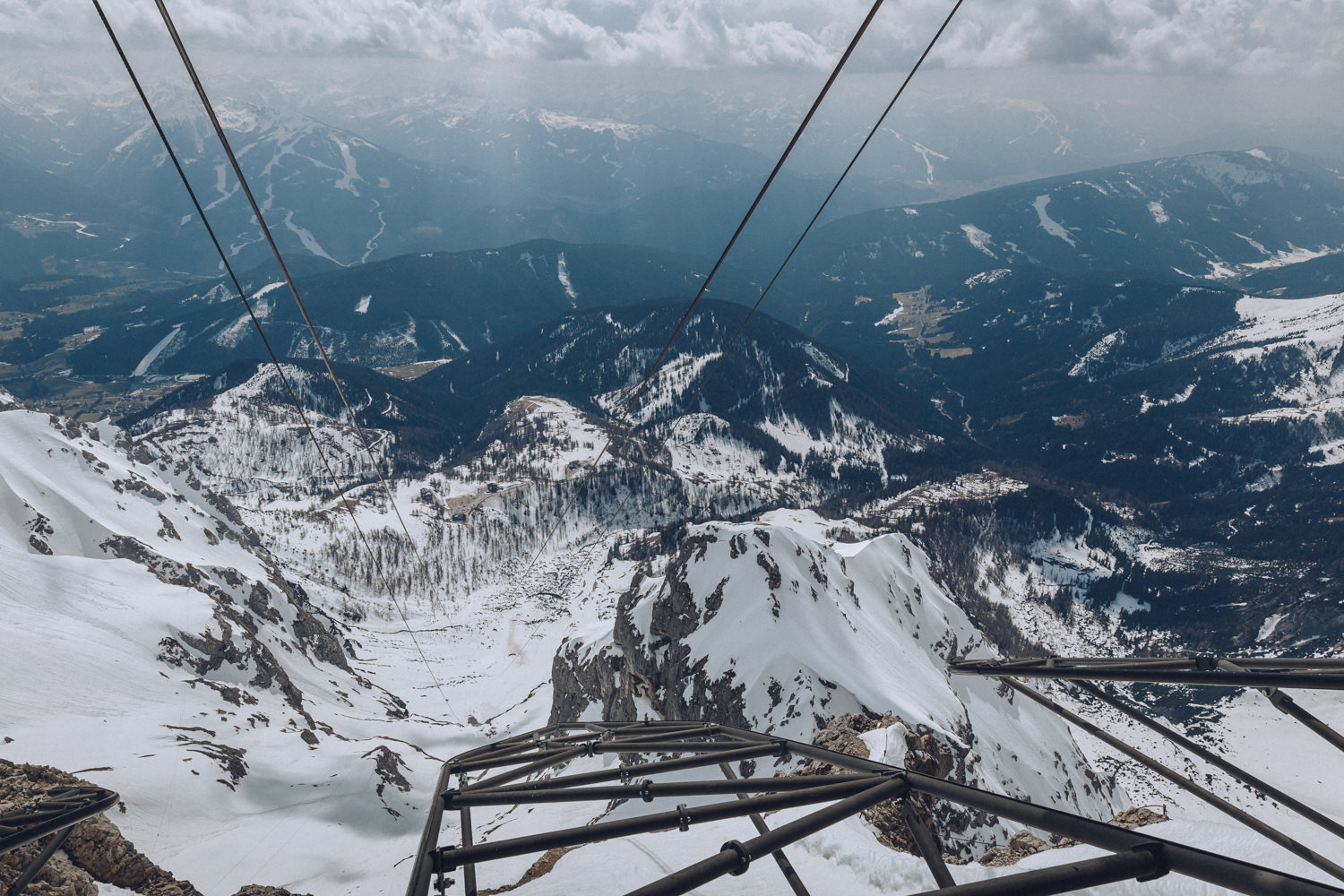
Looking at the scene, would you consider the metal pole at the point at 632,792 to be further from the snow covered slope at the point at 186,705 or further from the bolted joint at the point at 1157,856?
the snow covered slope at the point at 186,705

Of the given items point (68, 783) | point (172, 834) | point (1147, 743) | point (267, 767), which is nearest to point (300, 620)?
point (267, 767)

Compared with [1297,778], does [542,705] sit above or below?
below

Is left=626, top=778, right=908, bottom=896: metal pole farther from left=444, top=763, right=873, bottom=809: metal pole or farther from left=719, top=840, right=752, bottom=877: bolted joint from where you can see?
left=444, top=763, right=873, bottom=809: metal pole

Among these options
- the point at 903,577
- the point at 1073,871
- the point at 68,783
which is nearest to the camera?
the point at 1073,871

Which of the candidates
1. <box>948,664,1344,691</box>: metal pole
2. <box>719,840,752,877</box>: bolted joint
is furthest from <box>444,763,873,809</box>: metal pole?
<box>948,664,1344,691</box>: metal pole

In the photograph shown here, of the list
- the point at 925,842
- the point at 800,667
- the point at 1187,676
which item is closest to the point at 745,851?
the point at 925,842

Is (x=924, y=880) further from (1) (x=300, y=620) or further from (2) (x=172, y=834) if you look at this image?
(1) (x=300, y=620)

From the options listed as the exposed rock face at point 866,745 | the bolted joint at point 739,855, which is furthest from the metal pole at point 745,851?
the exposed rock face at point 866,745
